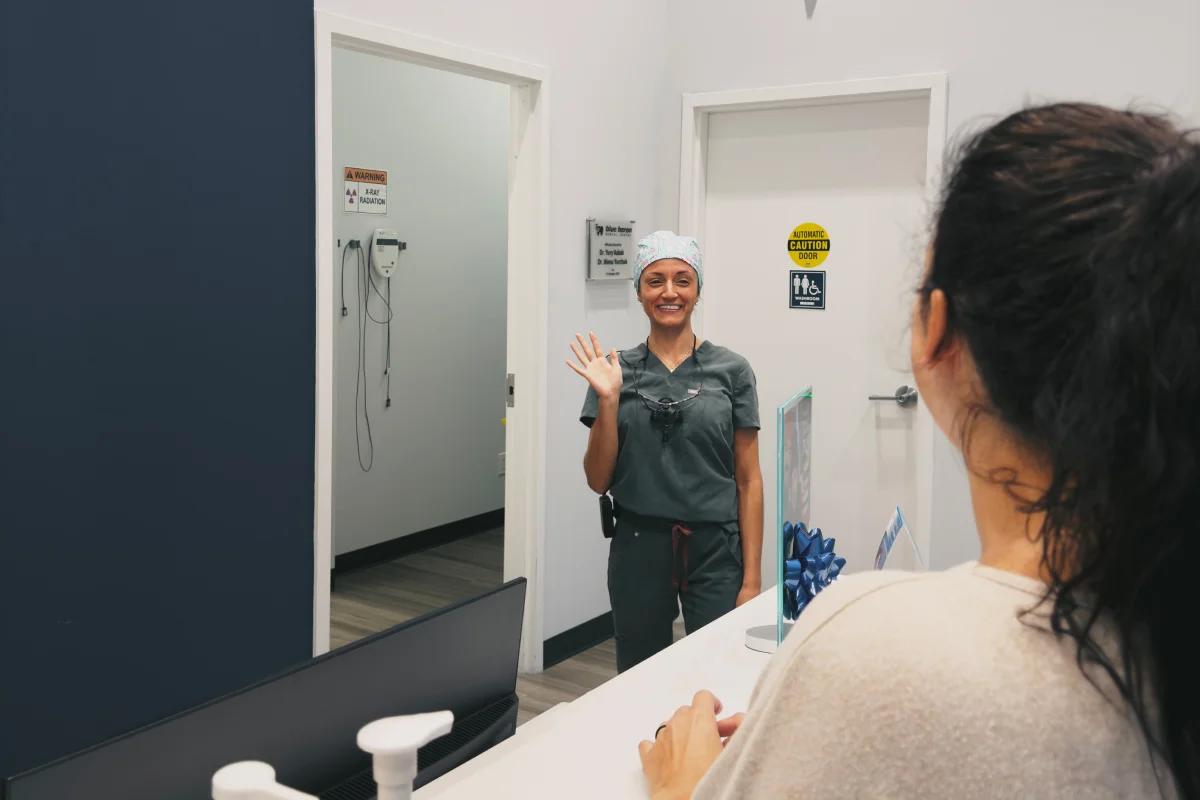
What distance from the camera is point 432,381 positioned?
17.3 ft

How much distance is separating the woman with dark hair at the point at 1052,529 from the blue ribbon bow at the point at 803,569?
1.06 m

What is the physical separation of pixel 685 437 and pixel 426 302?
9.52 feet

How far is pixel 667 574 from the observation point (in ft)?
A: 8.35

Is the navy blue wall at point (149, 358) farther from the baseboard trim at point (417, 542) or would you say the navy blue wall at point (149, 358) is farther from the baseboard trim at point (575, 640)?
the baseboard trim at point (417, 542)

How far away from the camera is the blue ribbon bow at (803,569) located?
175 cm

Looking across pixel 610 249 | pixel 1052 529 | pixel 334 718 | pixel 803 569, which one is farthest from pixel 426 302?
pixel 1052 529

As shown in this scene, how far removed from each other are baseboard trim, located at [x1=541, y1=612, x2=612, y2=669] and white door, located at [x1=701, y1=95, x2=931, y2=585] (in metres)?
0.67

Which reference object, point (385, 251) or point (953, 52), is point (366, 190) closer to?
point (385, 251)

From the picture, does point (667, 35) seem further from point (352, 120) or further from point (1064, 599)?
point (1064, 599)

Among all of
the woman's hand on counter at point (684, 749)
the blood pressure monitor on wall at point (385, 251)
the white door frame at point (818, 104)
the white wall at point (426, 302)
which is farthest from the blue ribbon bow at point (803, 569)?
the blood pressure monitor on wall at point (385, 251)

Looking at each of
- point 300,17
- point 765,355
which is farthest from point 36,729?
point 765,355

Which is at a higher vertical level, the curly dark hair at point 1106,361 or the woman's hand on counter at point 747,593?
the curly dark hair at point 1106,361

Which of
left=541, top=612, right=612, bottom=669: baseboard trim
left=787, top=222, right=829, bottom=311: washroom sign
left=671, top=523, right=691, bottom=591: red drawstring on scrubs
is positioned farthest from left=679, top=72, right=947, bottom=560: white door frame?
left=671, top=523, right=691, bottom=591: red drawstring on scrubs

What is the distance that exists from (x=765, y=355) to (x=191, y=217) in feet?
7.68
